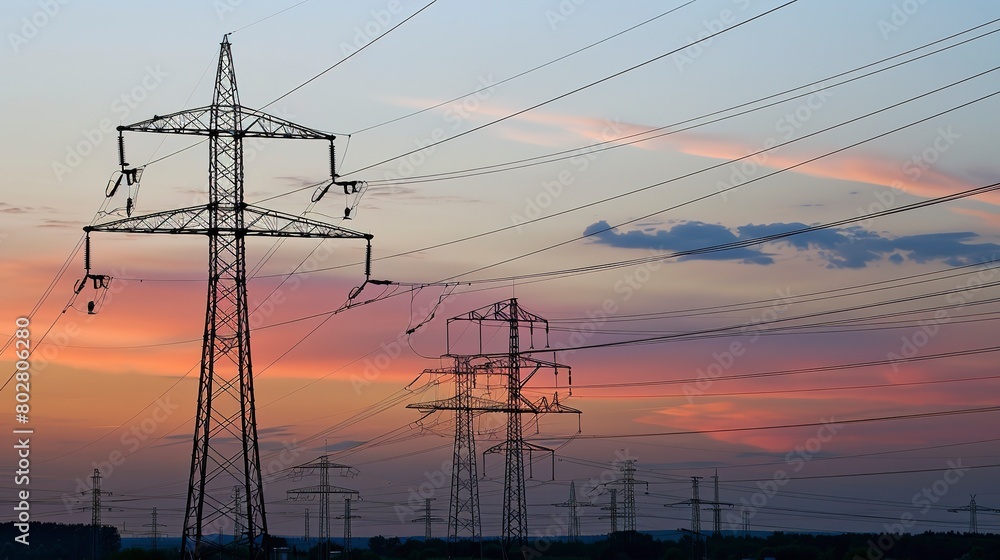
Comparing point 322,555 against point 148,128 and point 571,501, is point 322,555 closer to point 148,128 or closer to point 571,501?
point 571,501

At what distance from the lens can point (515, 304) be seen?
83.9m

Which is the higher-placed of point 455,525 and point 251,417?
point 251,417

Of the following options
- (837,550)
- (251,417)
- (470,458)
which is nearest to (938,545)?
(837,550)

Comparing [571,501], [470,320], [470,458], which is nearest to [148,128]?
[470,320]

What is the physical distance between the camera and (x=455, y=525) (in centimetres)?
10119

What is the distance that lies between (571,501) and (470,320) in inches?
4363

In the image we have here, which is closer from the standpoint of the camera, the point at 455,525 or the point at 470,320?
the point at 470,320

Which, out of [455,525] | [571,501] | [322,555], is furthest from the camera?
[571,501]

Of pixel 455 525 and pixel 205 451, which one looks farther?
pixel 455 525

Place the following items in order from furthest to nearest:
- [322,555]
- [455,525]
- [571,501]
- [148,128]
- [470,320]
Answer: [571,501], [322,555], [455,525], [470,320], [148,128]

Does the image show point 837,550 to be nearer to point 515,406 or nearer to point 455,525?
point 455,525

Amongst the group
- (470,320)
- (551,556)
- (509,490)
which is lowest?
(551,556)

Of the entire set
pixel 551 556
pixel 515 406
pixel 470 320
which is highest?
pixel 470 320

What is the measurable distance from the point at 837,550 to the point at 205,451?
163363mm
